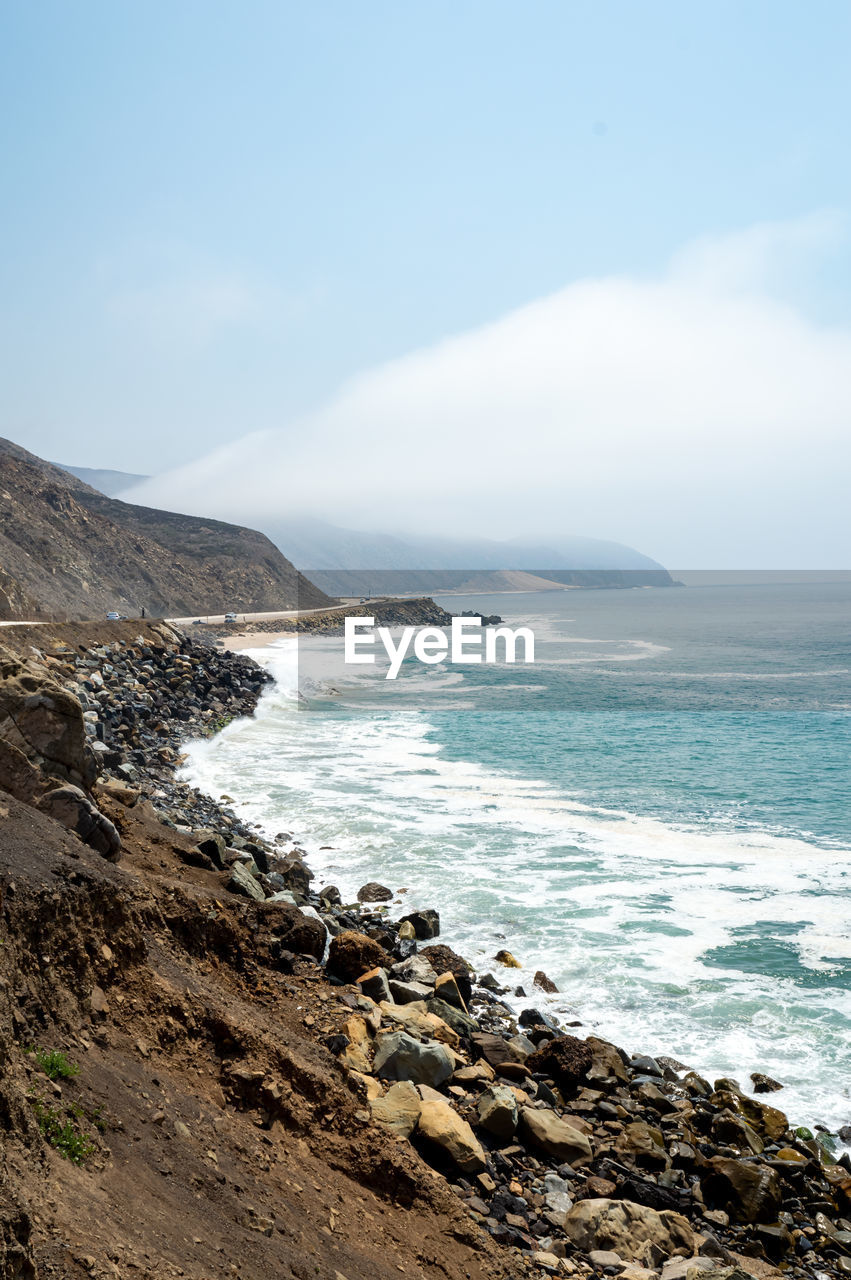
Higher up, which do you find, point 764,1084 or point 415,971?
point 415,971

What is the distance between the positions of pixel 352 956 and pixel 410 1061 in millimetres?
2067

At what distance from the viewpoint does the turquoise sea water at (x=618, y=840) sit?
433 inches

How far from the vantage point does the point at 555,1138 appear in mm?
7469

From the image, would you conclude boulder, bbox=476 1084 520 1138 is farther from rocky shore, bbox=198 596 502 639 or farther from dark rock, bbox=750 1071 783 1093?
rocky shore, bbox=198 596 502 639

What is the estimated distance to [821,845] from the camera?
18.1 m

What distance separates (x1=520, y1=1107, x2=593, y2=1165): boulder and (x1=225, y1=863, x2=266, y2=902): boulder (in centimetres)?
400

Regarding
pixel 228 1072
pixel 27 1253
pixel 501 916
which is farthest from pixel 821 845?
pixel 27 1253

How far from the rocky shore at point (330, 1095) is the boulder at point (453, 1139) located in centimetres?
2

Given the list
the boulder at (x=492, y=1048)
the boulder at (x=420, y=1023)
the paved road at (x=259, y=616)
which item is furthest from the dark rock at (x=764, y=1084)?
the paved road at (x=259, y=616)

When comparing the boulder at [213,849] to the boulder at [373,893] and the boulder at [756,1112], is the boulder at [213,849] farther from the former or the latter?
the boulder at [756,1112]

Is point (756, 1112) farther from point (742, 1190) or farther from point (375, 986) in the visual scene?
point (375, 986)

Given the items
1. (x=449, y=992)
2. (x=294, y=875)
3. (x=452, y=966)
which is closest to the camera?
(x=449, y=992)
